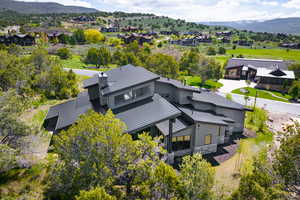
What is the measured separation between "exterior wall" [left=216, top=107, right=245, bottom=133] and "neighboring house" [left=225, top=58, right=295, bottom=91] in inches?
1363

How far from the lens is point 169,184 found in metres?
12.6

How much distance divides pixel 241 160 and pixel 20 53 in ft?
248

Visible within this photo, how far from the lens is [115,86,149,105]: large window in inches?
950

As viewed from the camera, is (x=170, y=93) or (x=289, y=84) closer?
(x=170, y=93)

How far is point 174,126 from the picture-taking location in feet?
76.4

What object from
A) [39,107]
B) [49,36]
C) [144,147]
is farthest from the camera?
[49,36]

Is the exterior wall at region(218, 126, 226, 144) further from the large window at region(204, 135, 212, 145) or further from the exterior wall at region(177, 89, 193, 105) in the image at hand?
the exterior wall at region(177, 89, 193, 105)

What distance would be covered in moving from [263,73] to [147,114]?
51080mm

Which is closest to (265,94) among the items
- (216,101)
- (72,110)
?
(216,101)

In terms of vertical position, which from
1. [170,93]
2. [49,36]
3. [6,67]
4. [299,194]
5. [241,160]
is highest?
[49,36]

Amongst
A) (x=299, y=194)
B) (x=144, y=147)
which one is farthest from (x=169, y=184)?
(x=299, y=194)

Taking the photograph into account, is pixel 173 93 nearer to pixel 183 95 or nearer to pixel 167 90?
pixel 167 90

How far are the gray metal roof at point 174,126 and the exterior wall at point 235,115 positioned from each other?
23.5ft

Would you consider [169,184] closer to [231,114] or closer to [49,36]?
[231,114]
